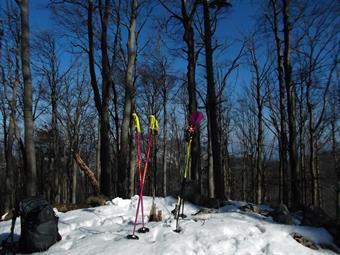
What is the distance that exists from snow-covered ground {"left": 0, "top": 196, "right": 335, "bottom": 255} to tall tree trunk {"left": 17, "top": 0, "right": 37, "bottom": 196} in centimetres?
111

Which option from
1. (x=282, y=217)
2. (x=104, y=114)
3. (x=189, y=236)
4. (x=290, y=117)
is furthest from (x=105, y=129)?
(x=290, y=117)

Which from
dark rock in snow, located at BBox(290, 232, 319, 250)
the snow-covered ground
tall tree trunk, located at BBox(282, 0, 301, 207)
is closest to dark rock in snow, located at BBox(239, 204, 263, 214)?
the snow-covered ground

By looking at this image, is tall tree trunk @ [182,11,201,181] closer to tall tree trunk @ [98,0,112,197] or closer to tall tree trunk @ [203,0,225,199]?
tall tree trunk @ [203,0,225,199]

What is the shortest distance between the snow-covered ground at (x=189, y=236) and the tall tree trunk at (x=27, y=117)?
1.11m

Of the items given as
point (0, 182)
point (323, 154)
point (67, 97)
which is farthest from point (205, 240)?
point (0, 182)

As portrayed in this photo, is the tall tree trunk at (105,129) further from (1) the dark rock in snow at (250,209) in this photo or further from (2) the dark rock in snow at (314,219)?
(2) the dark rock in snow at (314,219)

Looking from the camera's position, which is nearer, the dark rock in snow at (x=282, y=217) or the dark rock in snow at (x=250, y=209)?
the dark rock in snow at (x=282, y=217)

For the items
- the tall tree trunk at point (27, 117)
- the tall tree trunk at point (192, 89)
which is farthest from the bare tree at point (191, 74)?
the tall tree trunk at point (27, 117)

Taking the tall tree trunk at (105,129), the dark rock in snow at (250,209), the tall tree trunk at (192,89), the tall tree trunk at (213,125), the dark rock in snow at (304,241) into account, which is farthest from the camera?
the tall tree trunk at (192,89)

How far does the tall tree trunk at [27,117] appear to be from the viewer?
25.4 feet

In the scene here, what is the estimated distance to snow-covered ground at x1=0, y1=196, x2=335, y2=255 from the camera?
5.07 metres

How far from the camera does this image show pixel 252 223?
622 cm

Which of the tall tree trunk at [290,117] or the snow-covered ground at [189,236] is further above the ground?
the tall tree trunk at [290,117]

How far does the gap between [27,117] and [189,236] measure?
492 centimetres
